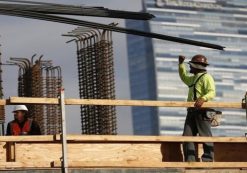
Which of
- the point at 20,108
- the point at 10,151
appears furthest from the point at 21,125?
the point at 10,151

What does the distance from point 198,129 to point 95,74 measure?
1171 centimetres

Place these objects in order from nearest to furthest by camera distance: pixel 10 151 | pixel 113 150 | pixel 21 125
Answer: pixel 10 151 < pixel 113 150 < pixel 21 125

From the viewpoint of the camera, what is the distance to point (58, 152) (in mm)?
13320

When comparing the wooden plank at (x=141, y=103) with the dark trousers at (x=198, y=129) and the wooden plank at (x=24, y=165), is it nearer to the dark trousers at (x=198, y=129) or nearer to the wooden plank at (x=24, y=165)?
the dark trousers at (x=198, y=129)

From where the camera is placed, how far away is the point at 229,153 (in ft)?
49.6

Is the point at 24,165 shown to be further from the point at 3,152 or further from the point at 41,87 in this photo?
the point at 41,87

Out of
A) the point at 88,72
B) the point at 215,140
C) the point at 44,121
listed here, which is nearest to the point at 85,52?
the point at 88,72

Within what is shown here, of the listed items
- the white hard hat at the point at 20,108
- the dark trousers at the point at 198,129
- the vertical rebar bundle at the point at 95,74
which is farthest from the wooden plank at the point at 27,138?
the vertical rebar bundle at the point at 95,74

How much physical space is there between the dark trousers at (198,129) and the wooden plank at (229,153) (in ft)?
1.32

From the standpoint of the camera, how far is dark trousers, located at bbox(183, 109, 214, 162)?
1442 centimetres

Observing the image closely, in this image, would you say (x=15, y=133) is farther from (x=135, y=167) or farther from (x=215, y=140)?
(x=215, y=140)

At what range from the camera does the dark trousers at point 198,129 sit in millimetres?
14422

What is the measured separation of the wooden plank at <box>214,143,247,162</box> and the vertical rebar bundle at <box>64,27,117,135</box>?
33.8 ft

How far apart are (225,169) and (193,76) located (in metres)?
1.69
